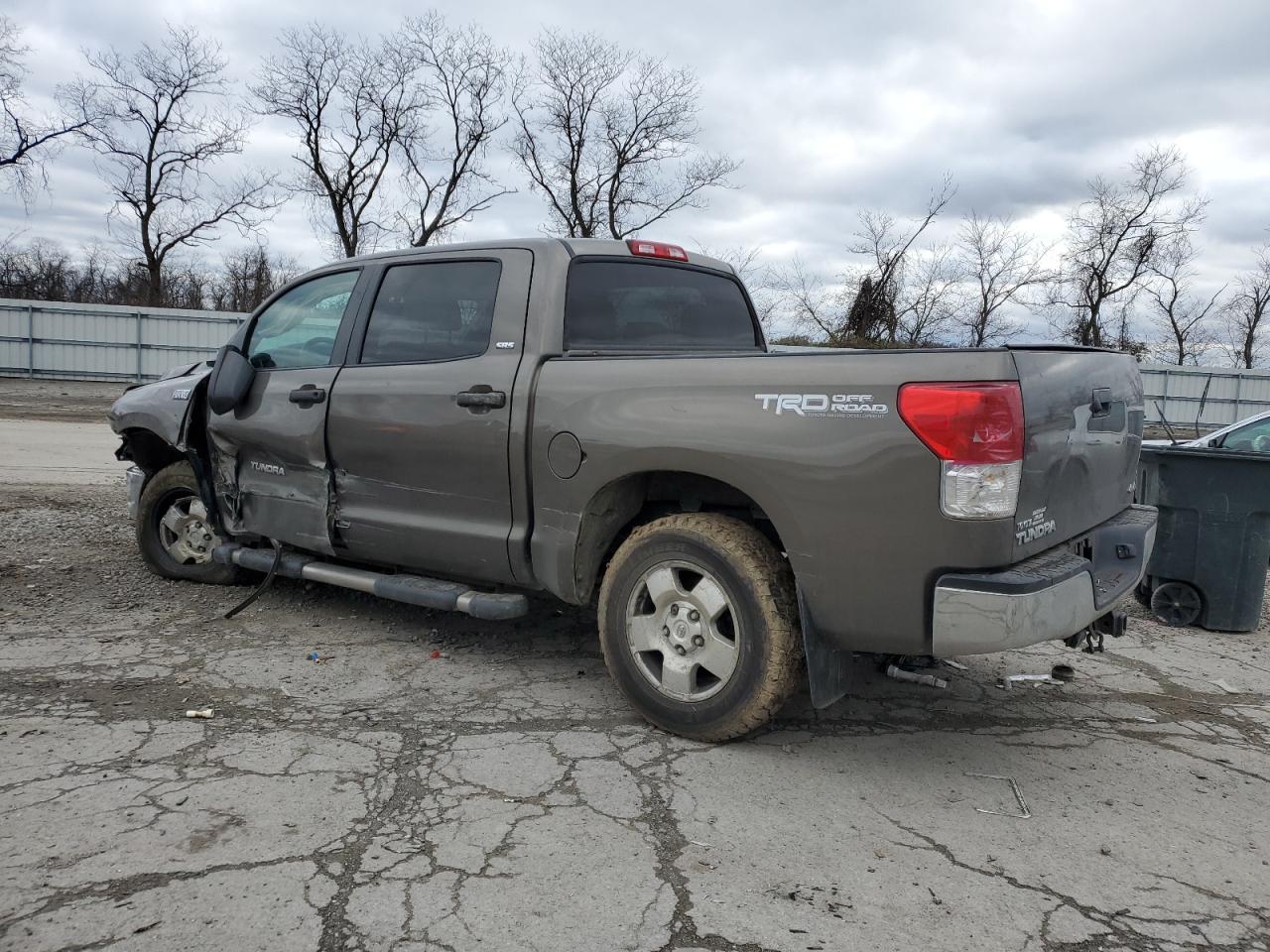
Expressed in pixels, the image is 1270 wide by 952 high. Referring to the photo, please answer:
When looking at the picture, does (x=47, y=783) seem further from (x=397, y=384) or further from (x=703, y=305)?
(x=703, y=305)

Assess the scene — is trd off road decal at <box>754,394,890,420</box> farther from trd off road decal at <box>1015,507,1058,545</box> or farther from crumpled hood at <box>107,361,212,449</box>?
crumpled hood at <box>107,361,212,449</box>

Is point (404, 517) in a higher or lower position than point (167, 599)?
higher

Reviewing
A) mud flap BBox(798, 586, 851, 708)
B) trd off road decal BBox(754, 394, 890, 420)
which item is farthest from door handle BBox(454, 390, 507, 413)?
mud flap BBox(798, 586, 851, 708)

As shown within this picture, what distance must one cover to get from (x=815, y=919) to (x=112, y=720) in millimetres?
2768

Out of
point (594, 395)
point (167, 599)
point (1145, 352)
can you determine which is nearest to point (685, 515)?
point (594, 395)

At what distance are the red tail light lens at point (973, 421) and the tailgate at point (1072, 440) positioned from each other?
7 cm

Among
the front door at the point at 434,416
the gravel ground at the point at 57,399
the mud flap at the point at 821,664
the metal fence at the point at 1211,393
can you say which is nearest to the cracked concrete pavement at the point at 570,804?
the mud flap at the point at 821,664

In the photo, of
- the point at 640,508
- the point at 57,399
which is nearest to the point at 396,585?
the point at 640,508

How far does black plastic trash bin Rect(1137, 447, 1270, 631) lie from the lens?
5309 mm

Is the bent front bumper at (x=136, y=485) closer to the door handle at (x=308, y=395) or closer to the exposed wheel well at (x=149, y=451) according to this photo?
the exposed wheel well at (x=149, y=451)

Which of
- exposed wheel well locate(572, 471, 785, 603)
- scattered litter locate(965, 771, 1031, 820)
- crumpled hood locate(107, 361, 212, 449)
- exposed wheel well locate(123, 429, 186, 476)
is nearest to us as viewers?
scattered litter locate(965, 771, 1031, 820)

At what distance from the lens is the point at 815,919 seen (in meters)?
2.41

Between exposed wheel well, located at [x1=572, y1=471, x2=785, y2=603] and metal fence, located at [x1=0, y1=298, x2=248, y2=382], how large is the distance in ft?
78.4

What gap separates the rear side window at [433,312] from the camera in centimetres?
414
